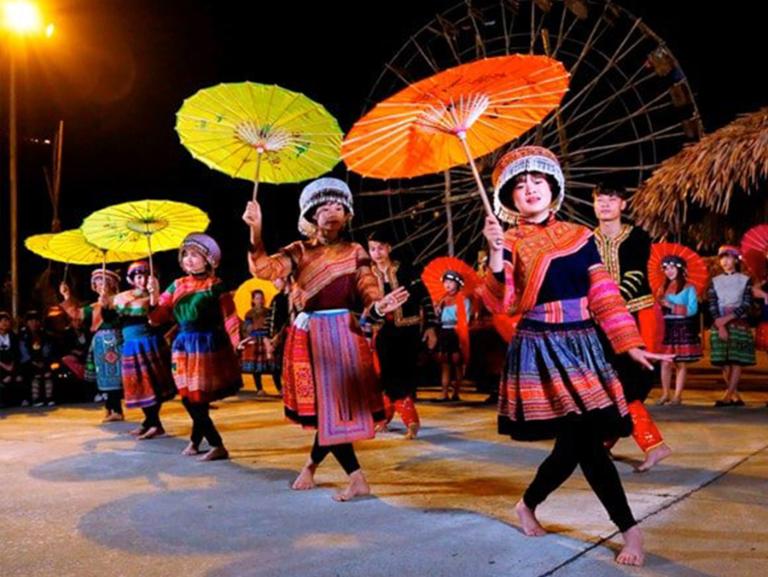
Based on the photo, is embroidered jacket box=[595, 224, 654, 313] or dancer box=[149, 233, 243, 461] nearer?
embroidered jacket box=[595, 224, 654, 313]

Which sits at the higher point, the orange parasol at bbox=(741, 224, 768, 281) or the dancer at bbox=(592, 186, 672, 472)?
the orange parasol at bbox=(741, 224, 768, 281)

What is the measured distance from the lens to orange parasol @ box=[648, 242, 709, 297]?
7621mm

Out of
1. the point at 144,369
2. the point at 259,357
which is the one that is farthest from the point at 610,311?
the point at 259,357

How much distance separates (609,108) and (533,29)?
222 centimetres

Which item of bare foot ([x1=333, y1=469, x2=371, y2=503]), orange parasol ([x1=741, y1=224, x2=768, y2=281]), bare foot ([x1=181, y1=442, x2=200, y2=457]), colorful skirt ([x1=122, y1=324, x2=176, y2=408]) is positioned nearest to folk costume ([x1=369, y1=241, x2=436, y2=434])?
bare foot ([x1=181, y1=442, x2=200, y2=457])

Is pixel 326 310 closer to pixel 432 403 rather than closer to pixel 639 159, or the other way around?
pixel 432 403

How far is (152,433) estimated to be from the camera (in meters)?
6.66

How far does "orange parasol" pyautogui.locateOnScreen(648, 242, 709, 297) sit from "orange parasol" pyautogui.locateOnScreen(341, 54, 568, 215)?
3.88 meters

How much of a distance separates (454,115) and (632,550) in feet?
6.53

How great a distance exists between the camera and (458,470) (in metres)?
4.72

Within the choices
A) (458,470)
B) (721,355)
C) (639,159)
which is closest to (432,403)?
(721,355)

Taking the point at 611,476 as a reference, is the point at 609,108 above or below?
above

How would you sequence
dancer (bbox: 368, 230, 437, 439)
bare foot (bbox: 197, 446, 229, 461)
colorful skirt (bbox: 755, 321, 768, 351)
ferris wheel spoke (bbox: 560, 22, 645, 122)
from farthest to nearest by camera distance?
ferris wheel spoke (bbox: 560, 22, 645, 122), colorful skirt (bbox: 755, 321, 768, 351), dancer (bbox: 368, 230, 437, 439), bare foot (bbox: 197, 446, 229, 461)

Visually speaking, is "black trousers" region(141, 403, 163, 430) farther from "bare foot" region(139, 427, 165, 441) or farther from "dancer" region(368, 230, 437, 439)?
"dancer" region(368, 230, 437, 439)
